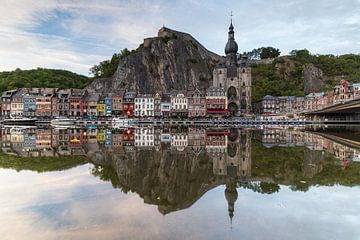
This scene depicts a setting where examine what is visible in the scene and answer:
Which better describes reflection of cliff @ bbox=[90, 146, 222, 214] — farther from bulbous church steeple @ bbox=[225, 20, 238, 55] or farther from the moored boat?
bulbous church steeple @ bbox=[225, 20, 238, 55]

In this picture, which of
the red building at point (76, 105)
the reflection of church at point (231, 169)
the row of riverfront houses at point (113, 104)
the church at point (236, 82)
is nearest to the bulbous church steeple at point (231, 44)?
the church at point (236, 82)

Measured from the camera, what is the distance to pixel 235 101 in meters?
97.9

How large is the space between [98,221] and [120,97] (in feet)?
284

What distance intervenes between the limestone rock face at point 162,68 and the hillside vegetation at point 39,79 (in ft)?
61.1

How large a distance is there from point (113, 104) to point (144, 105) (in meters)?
9.66

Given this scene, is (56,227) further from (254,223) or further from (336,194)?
(336,194)

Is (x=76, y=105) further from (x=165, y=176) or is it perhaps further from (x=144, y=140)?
(x=165, y=176)

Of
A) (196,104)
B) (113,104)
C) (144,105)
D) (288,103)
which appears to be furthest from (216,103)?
(288,103)

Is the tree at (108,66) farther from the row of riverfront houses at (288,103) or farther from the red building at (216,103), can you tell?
the row of riverfront houses at (288,103)

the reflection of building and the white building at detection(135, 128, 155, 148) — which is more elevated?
the reflection of building

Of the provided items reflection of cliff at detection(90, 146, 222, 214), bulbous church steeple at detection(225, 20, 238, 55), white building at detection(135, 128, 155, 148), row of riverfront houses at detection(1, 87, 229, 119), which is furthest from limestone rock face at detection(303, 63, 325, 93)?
reflection of cliff at detection(90, 146, 222, 214)

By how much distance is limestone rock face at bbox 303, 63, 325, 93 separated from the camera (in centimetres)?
13562

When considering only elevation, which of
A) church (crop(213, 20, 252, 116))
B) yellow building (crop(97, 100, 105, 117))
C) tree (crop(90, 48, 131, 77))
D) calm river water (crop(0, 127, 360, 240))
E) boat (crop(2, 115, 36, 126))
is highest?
tree (crop(90, 48, 131, 77))

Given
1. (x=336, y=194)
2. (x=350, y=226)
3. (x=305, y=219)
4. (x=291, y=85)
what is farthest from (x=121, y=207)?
(x=291, y=85)
